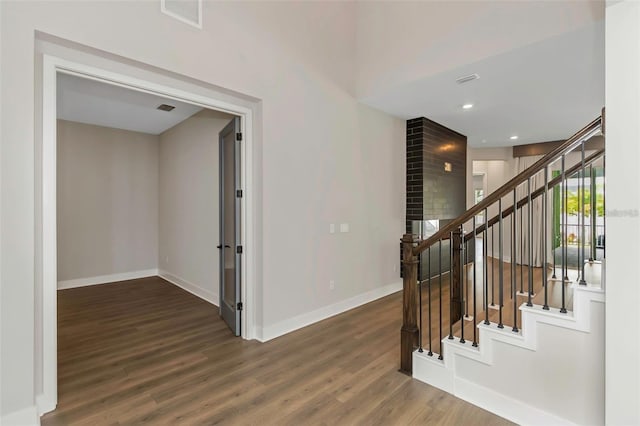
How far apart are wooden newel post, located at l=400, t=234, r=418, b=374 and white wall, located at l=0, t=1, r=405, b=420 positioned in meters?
1.37

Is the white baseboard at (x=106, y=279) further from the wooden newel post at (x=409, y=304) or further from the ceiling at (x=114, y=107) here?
the wooden newel post at (x=409, y=304)

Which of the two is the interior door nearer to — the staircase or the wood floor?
the wood floor

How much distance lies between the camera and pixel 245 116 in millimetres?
3240

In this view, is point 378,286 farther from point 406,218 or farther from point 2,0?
point 2,0

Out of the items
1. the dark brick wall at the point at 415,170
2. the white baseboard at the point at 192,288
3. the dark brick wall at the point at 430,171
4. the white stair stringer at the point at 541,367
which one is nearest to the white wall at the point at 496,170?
the dark brick wall at the point at 430,171

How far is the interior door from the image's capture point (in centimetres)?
334

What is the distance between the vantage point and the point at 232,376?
256cm

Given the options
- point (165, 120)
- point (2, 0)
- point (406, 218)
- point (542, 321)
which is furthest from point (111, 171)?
point (542, 321)

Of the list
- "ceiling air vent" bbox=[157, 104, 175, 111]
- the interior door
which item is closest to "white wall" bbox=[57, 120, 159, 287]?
"ceiling air vent" bbox=[157, 104, 175, 111]

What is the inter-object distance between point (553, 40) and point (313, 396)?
3.60 metres

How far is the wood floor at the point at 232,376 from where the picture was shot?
2.08 m

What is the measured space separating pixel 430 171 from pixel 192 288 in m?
4.50
